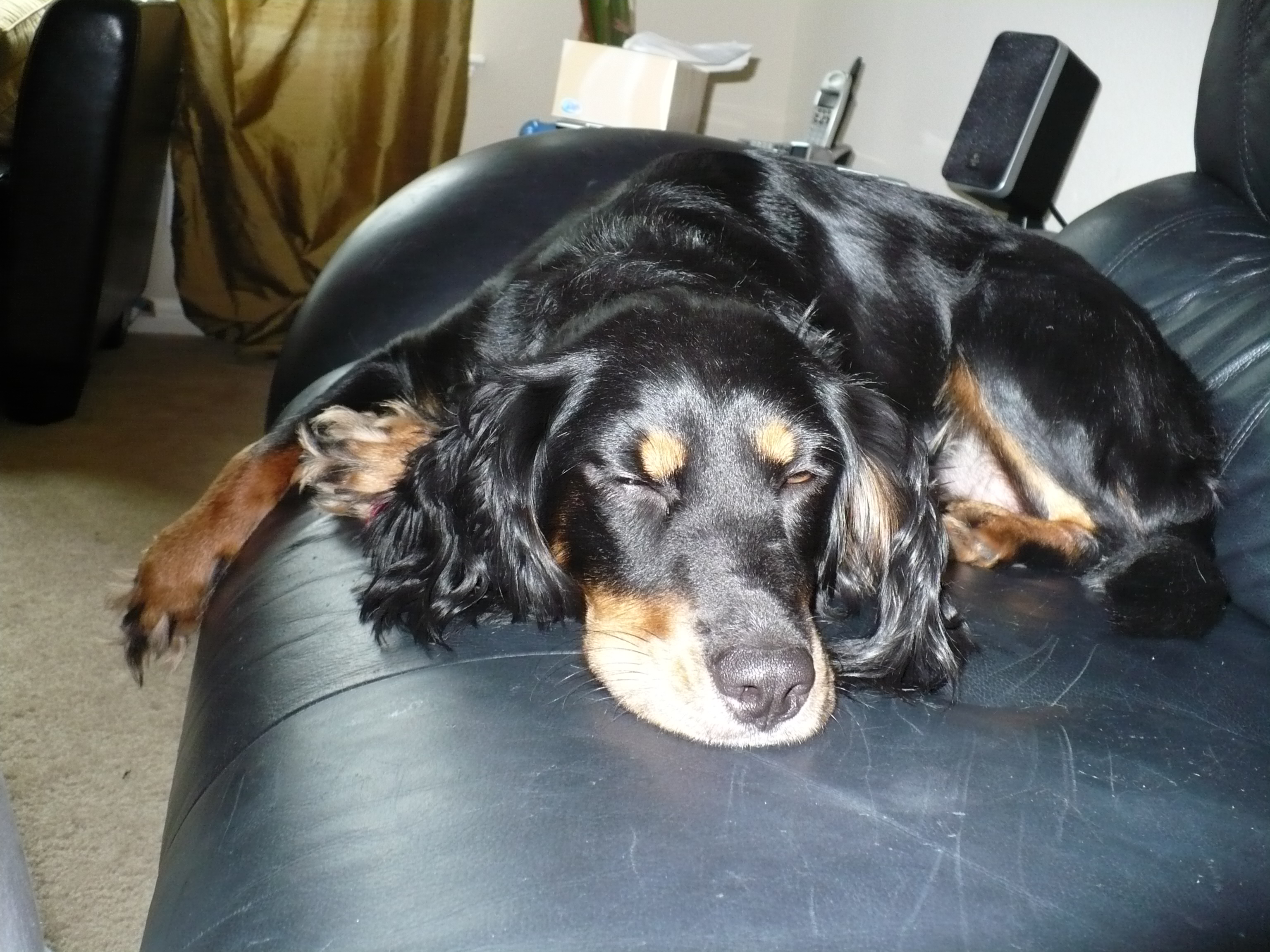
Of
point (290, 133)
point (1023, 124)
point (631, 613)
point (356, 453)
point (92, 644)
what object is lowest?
point (92, 644)

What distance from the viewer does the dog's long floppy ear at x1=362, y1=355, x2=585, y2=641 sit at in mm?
1592

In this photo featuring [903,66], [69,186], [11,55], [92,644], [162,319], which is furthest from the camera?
[162,319]

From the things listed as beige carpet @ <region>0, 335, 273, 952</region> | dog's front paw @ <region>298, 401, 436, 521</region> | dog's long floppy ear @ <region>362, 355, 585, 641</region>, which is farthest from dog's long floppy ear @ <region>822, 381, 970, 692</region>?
beige carpet @ <region>0, 335, 273, 952</region>

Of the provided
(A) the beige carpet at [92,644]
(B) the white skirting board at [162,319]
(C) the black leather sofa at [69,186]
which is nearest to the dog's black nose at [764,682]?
(A) the beige carpet at [92,644]

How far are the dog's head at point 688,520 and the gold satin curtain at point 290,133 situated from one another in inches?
140

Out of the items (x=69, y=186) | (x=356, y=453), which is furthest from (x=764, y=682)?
(x=69, y=186)

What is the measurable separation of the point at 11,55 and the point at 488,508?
2.97 m

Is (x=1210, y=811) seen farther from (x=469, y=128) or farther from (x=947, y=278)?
(x=469, y=128)

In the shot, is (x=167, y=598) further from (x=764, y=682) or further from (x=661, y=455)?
(x=764, y=682)

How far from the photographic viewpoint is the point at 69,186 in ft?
10.9

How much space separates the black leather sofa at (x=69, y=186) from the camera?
323 centimetres

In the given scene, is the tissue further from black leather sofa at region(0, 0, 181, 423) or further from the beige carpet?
the beige carpet

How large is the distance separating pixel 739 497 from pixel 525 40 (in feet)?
14.7

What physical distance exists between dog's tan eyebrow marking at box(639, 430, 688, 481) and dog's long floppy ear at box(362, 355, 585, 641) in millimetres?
189
